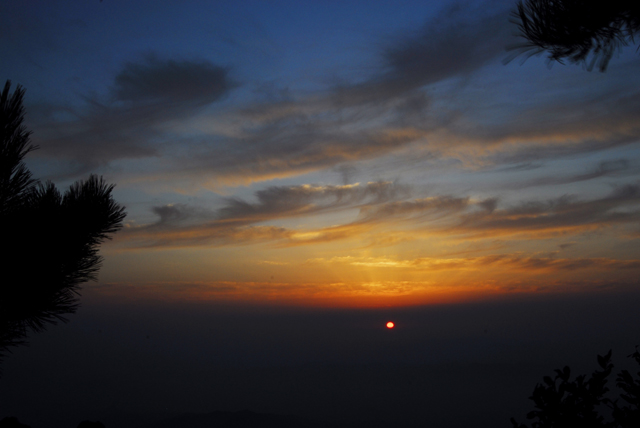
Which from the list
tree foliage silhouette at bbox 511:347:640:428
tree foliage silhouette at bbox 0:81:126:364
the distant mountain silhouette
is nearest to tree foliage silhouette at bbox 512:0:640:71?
tree foliage silhouette at bbox 511:347:640:428

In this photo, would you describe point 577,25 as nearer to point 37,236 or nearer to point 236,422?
point 37,236

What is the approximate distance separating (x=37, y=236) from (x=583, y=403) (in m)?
5.53

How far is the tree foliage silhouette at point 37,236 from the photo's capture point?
12.3 ft

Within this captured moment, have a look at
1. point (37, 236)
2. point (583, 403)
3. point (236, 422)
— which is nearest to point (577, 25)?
point (583, 403)

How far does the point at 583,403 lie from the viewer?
9.05 feet

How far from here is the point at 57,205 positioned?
467cm

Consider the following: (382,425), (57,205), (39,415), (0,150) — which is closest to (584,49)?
(0,150)

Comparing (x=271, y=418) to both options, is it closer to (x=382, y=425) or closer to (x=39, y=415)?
(x=382, y=425)

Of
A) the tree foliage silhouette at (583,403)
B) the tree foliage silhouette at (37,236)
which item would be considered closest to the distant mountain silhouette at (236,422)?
the tree foliage silhouette at (37,236)

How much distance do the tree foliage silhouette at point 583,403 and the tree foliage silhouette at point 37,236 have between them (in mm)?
5087

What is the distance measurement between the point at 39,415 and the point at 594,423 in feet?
872

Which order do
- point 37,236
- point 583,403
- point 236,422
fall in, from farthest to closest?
point 236,422
point 37,236
point 583,403

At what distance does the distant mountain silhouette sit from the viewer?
157 m

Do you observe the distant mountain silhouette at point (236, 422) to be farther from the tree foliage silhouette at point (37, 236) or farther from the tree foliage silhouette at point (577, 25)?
the tree foliage silhouette at point (577, 25)
